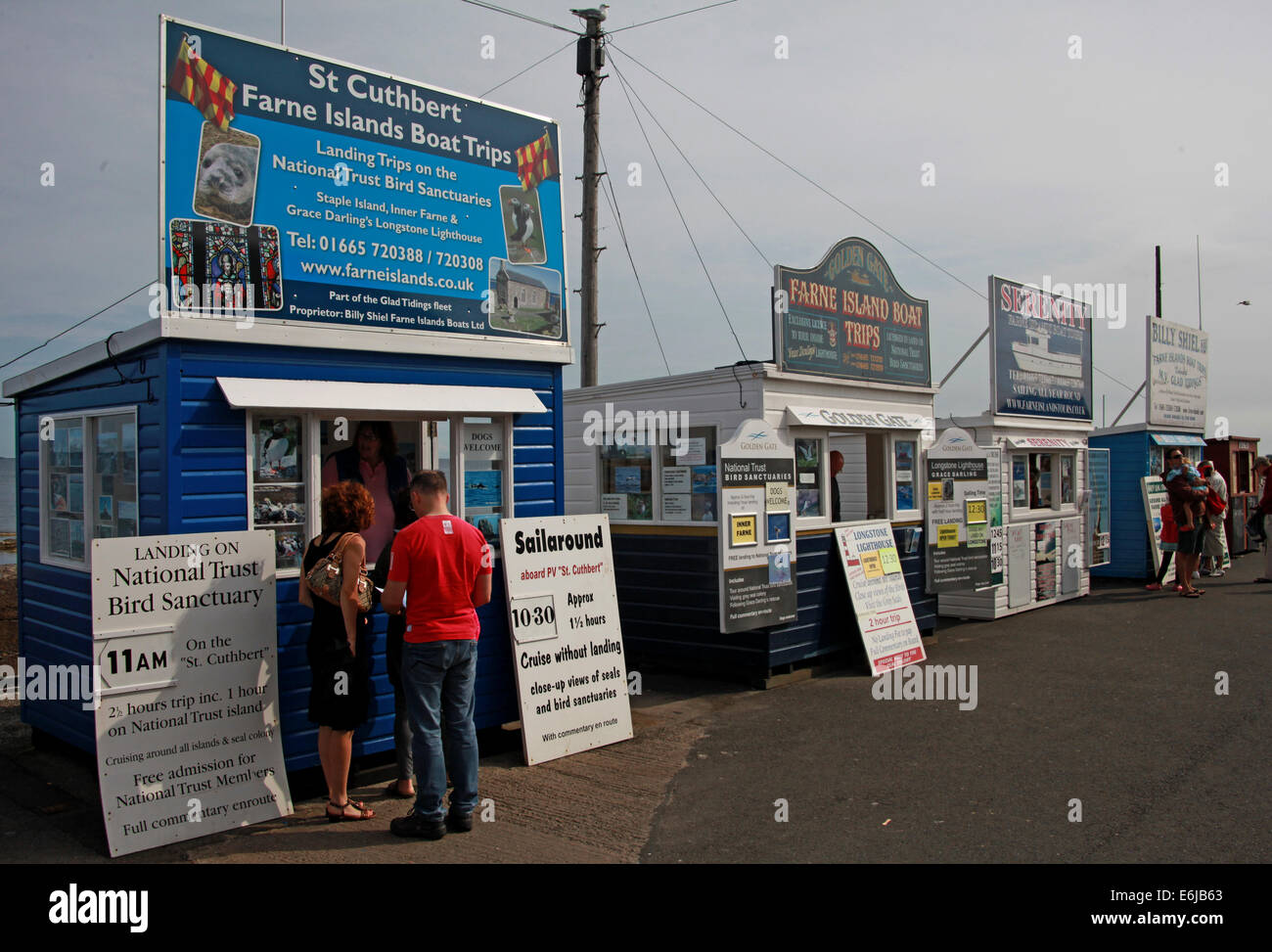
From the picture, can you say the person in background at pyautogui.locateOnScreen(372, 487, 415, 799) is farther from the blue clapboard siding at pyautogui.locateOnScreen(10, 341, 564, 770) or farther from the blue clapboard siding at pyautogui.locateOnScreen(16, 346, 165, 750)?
the blue clapboard siding at pyautogui.locateOnScreen(16, 346, 165, 750)

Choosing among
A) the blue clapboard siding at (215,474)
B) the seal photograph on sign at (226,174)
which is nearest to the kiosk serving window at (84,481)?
the blue clapboard siding at (215,474)

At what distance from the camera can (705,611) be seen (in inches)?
345

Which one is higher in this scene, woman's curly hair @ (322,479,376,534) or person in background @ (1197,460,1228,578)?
woman's curly hair @ (322,479,376,534)

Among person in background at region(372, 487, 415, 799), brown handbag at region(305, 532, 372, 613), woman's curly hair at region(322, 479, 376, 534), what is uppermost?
woman's curly hair at region(322, 479, 376, 534)

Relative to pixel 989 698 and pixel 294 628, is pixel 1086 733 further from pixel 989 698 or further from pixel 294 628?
pixel 294 628

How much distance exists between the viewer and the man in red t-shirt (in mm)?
4938

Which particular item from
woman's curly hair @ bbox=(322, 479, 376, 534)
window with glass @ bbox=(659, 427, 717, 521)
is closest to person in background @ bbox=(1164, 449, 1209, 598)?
window with glass @ bbox=(659, 427, 717, 521)

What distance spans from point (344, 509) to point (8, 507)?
60.9 metres

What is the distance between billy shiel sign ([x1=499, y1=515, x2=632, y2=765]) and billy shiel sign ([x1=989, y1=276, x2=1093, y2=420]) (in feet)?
24.4

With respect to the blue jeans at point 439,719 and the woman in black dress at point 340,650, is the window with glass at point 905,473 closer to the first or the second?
the blue jeans at point 439,719

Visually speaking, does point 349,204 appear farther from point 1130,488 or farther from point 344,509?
point 1130,488

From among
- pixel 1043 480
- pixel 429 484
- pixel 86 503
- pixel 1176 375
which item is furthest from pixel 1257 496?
pixel 86 503

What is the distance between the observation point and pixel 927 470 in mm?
10180
